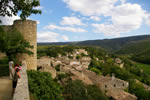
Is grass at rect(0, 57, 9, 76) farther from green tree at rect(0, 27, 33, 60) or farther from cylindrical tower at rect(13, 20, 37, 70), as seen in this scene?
cylindrical tower at rect(13, 20, 37, 70)

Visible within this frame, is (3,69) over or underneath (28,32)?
underneath

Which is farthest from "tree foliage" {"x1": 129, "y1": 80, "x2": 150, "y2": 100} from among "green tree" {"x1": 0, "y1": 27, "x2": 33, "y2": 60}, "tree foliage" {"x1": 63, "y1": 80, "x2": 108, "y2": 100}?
"green tree" {"x1": 0, "y1": 27, "x2": 33, "y2": 60}

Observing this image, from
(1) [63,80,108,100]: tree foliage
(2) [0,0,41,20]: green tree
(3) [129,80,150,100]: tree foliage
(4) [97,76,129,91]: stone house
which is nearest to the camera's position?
(2) [0,0,41,20]: green tree

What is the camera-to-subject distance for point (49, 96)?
793 cm

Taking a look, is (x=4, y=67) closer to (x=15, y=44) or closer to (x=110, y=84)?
(x=15, y=44)

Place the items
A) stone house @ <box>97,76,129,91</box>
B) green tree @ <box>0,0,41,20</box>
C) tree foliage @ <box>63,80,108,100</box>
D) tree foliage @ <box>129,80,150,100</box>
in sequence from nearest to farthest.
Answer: green tree @ <box>0,0,41,20</box>
tree foliage @ <box>63,80,108,100</box>
stone house @ <box>97,76,129,91</box>
tree foliage @ <box>129,80,150,100</box>

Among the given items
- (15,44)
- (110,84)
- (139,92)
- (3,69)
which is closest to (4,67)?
(3,69)

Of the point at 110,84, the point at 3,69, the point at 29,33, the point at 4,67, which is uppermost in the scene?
the point at 29,33

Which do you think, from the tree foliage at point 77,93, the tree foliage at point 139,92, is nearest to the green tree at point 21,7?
the tree foliage at point 77,93

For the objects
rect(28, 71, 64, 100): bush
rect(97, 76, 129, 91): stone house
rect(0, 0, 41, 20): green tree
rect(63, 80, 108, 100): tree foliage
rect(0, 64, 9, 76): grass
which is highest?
rect(0, 0, 41, 20): green tree

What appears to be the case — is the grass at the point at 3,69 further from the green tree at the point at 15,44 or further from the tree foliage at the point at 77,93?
the tree foliage at the point at 77,93

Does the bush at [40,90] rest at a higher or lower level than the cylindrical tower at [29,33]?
lower

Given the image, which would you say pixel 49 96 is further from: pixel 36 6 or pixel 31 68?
pixel 36 6

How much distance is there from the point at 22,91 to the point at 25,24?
21.4 ft
